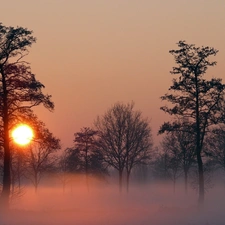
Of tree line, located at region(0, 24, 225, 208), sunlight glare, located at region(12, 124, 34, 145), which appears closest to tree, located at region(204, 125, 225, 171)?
tree line, located at region(0, 24, 225, 208)

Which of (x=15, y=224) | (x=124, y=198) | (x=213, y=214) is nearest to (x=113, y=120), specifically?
(x=124, y=198)

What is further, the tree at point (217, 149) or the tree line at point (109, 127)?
the tree at point (217, 149)

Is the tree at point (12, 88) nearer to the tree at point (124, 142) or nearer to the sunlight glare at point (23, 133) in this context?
the sunlight glare at point (23, 133)

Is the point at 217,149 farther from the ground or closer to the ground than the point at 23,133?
closer to the ground

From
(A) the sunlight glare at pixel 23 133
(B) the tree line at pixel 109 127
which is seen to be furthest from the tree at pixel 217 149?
(A) the sunlight glare at pixel 23 133

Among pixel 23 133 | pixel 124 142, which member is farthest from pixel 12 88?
pixel 124 142

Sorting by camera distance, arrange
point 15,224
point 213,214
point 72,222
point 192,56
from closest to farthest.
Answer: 1. point 15,224
2. point 72,222
3. point 213,214
4. point 192,56

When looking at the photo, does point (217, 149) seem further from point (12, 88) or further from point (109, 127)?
point (12, 88)

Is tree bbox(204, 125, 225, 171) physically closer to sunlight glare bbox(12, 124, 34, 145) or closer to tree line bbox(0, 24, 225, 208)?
tree line bbox(0, 24, 225, 208)

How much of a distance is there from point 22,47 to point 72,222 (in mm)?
10021

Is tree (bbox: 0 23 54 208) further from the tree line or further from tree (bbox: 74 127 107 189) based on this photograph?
Result: tree (bbox: 74 127 107 189)

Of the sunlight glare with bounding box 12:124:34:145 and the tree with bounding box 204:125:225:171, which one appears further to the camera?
the tree with bounding box 204:125:225:171

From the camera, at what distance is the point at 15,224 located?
24.3 m

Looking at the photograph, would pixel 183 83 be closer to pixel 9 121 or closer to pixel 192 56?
pixel 192 56
